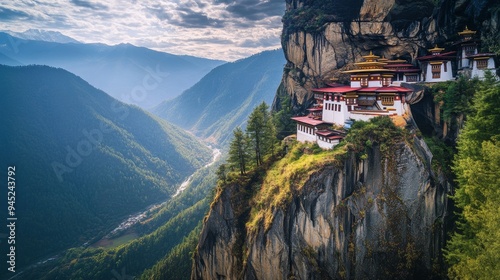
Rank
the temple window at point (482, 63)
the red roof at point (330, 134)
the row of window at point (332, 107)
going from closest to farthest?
the red roof at point (330, 134) < the temple window at point (482, 63) < the row of window at point (332, 107)

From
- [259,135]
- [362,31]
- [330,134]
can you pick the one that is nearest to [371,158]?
[330,134]

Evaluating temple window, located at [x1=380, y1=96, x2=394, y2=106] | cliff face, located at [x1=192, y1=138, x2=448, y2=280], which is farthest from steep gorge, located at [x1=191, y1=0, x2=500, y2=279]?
temple window, located at [x1=380, y1=96, x2=394, y2=106]

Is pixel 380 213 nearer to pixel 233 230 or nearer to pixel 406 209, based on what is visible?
pixel 406 209

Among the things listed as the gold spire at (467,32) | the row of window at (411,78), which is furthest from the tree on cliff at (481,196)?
the gold spire at (467,32)

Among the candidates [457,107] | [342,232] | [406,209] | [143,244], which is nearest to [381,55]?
[457,107]

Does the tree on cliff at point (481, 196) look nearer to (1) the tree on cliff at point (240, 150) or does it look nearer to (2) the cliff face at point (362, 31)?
(2) the cliff face at point (362, 31)

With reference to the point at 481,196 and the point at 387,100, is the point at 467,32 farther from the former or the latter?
the point at 481,196

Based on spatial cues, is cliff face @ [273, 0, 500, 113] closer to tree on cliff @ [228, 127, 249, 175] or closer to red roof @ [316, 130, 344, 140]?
tree on cliff @ [228, 127, 249, 175]
